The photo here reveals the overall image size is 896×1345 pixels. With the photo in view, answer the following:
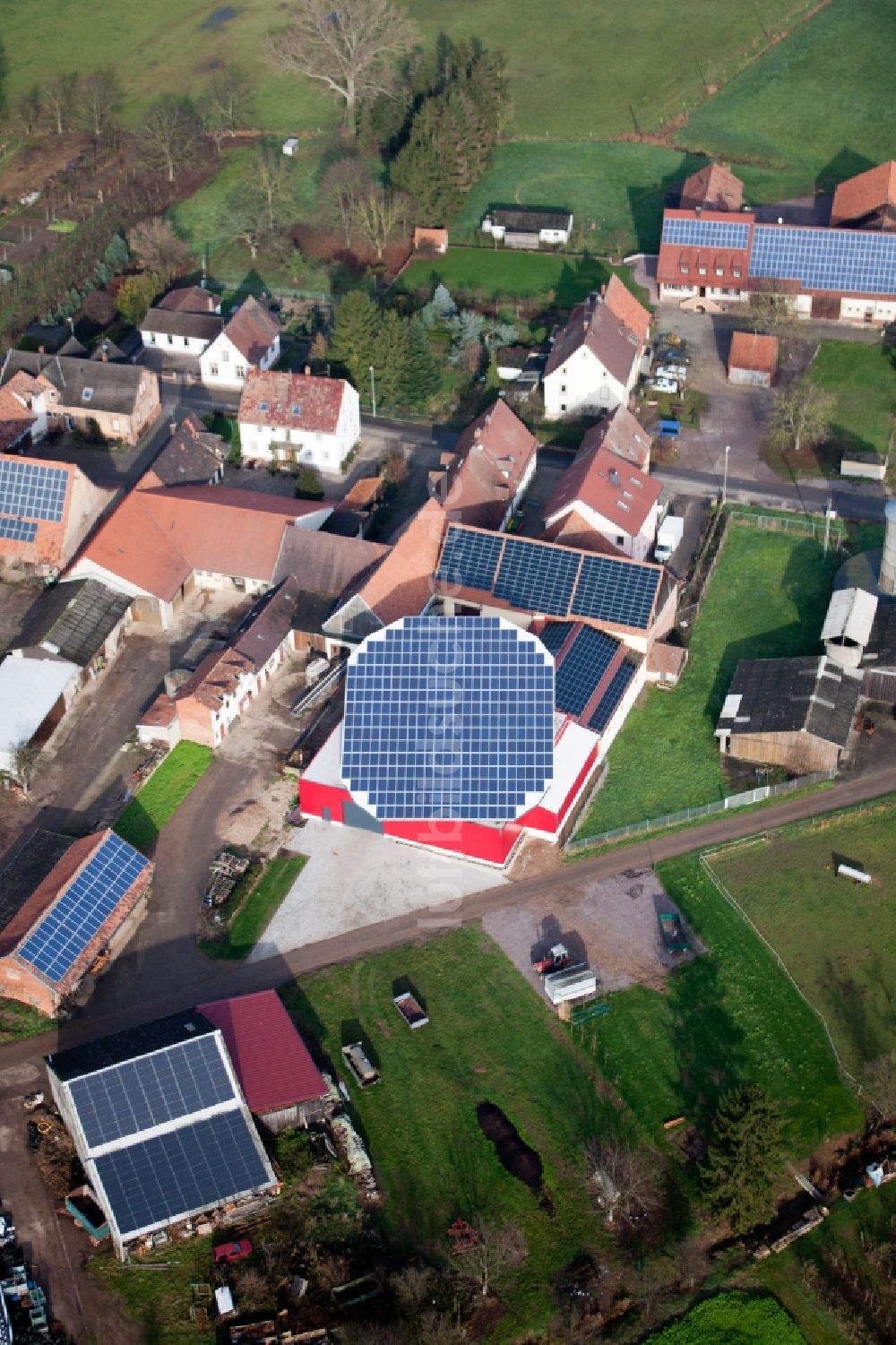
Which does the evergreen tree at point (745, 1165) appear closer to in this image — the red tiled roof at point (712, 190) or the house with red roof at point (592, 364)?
the house with red roof at point (592, 364)

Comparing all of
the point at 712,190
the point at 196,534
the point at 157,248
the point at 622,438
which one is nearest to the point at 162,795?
the point at 196,534

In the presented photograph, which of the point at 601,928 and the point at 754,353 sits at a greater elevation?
the point at 754,353

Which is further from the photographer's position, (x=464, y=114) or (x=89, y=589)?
(x=464, y=114)

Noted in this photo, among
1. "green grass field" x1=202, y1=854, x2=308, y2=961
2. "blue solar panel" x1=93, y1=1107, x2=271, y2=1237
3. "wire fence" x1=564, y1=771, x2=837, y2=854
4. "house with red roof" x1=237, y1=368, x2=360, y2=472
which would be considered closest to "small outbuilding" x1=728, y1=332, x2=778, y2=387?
"house with red roof" x1=237, y1=368, x2=360, y2=472

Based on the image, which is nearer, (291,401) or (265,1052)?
(265,1052)

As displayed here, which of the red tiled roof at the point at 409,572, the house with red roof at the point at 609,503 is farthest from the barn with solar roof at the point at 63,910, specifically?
the house with red roof at the point at 609,503

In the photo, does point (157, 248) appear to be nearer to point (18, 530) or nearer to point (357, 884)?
point (18, 530)

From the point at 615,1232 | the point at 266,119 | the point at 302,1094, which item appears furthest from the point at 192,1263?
the point at 266,119

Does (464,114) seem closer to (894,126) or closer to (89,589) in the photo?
(894,126)
